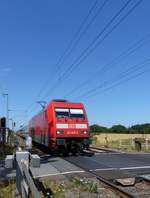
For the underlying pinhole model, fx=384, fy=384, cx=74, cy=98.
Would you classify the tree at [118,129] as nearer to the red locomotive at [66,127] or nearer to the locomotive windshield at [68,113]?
the locomotive windshield at [68,113]

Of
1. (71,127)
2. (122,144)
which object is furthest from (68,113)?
(122,144)

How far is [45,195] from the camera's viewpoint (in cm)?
970

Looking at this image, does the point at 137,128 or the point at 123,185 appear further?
the point at 137,128

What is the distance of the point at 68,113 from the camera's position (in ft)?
79.0

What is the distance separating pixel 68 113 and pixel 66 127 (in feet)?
4.07

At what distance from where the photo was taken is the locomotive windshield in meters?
23.7

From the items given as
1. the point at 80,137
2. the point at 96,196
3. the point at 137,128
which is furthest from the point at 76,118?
the point at 137,128

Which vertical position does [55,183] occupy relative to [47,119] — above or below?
below

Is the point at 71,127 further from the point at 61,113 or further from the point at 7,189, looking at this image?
the point at 7,189

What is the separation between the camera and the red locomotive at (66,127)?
2283 cm

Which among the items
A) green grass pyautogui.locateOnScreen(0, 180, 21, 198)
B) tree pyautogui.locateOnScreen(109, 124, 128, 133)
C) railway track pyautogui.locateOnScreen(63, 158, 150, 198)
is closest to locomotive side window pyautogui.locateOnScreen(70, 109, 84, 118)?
railway track pyautogui.locateOnScreen(63, 158, 150, 198)

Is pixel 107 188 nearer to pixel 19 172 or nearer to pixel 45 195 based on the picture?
pixel 45 195

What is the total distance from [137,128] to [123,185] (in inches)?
5161

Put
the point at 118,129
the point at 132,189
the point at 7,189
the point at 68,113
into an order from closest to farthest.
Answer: the point at 7,189 → the point at 132,189 → the point at 68,113 → the point at 118,129
